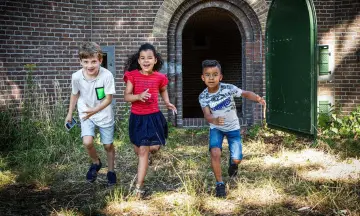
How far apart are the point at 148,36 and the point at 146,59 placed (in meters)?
4.74

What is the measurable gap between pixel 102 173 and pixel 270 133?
3.99 meters

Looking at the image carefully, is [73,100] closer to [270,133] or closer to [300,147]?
[300,147]

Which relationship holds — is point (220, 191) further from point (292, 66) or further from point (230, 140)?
point (292, 66)

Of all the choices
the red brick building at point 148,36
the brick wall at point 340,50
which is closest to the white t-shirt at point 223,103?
the red brick building at point 148,36

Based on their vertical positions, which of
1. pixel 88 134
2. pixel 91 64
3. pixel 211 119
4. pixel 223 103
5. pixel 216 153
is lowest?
pixel 216 153

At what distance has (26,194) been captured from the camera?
14.3 ft

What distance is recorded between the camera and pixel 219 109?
413 centimetres

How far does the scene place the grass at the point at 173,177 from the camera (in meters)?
3.67

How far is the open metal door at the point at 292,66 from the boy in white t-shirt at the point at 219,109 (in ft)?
7.22

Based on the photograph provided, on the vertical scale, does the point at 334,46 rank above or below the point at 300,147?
above

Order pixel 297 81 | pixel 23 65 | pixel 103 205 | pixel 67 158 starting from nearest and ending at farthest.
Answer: pixel 103 205, pixel 67 158, pixel 297 81, pixel 23 65

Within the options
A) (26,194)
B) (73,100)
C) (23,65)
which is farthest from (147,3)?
(26,194)

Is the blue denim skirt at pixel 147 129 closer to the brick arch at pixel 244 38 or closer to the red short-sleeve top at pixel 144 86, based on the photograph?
the red short-sleeve top at pixel 144 86

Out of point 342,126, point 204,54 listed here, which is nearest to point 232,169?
point 342,126
